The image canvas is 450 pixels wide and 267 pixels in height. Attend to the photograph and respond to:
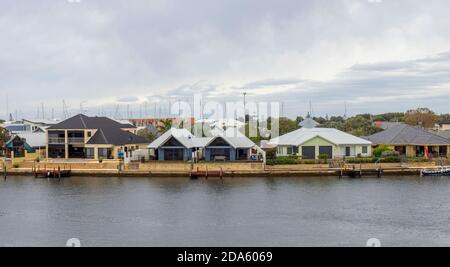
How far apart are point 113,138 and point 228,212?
1268 centimetres

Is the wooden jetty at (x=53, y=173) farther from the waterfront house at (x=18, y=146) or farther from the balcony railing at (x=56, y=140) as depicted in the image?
the waterfront house at (x=18, y=146)

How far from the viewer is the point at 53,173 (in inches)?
857

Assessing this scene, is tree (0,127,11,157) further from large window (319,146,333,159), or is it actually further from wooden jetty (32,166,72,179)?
large window (319,146,333,159)

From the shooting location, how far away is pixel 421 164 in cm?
2244

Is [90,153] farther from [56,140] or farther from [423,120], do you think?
[423,120]

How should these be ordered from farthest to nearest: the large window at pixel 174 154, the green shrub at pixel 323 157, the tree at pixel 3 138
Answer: the tree at pixel 3 138 < the large window at pixel 174 154 < the green shrub at pixel 323 157

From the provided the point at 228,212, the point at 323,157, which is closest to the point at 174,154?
the point at 323,157

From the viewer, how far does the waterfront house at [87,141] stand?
80.3 feet

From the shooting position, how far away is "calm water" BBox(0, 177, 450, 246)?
1050 centimetres

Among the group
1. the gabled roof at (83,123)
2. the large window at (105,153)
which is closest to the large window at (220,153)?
the large window at (105,153)

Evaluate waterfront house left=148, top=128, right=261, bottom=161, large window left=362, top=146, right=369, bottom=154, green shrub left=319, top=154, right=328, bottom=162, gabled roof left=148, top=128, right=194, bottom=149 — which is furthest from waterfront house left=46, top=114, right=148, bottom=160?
large window left=362, top=146, right=369, bottom=154
